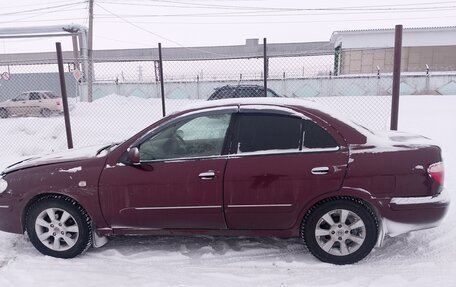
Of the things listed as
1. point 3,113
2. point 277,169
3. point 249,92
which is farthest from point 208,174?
point 3,113

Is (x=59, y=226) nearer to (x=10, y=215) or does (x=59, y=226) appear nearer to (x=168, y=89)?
(x=10, y=215)

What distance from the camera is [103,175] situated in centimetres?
395

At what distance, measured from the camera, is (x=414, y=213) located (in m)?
3.64

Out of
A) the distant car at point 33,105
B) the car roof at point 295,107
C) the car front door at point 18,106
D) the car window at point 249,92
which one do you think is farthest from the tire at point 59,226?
the car front door at point 18,106

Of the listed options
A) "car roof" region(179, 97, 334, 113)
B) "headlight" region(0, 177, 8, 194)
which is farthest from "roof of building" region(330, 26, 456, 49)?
"headlight" region(0, 177, 8, 194)

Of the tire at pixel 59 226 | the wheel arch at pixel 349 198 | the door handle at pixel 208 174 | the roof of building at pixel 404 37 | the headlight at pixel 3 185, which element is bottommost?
the tire at pixel 59 226

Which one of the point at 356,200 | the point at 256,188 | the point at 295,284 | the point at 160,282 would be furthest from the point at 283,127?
the point at 160,282

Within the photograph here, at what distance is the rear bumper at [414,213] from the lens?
3.63m

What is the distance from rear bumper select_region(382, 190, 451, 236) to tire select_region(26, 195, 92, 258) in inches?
116

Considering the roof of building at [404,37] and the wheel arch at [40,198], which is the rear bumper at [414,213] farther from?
the roof of building at [404,37]

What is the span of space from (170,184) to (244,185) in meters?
0.72

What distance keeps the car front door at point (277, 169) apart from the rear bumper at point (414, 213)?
0.57 m

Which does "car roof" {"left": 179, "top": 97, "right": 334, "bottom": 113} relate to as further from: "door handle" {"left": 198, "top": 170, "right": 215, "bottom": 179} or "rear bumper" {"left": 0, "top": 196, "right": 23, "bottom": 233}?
"rear bumper" {"left": 0, "top": 196, "right": 23, "bottom": 233}

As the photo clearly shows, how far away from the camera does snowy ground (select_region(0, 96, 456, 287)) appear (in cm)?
356
